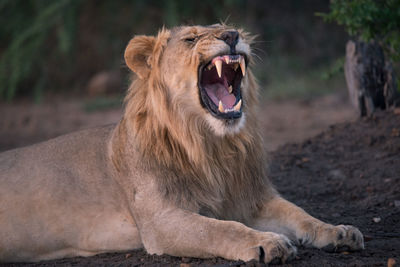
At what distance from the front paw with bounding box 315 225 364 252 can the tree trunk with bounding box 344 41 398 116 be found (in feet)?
7.53

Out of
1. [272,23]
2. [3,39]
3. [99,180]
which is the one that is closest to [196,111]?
[99,180]

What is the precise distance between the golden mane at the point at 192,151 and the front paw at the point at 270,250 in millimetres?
498

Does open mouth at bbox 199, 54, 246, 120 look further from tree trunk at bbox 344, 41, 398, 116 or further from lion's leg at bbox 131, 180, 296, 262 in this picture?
tree trunk at bbox 344, 41, 398, 116

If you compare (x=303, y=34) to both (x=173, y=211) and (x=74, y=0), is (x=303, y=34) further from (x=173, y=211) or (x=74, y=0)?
(x=173, y=211)

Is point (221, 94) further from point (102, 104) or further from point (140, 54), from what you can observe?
point (102, 104)

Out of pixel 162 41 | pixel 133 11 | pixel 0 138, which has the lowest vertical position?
pixel 0 138

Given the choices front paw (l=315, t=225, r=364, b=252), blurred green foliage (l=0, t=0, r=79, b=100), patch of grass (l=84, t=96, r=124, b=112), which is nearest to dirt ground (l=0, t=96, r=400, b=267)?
front paw (l=315, t=225, r=364, b=252)

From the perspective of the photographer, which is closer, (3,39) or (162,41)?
(162,41)

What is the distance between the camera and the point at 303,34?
34.2 feet

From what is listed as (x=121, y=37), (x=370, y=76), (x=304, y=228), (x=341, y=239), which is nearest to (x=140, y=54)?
(x=304, y=228)

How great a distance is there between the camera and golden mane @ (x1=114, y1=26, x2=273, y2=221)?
3357 mm

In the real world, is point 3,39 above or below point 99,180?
above

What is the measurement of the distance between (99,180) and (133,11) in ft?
23.6

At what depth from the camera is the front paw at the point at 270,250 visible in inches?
112
